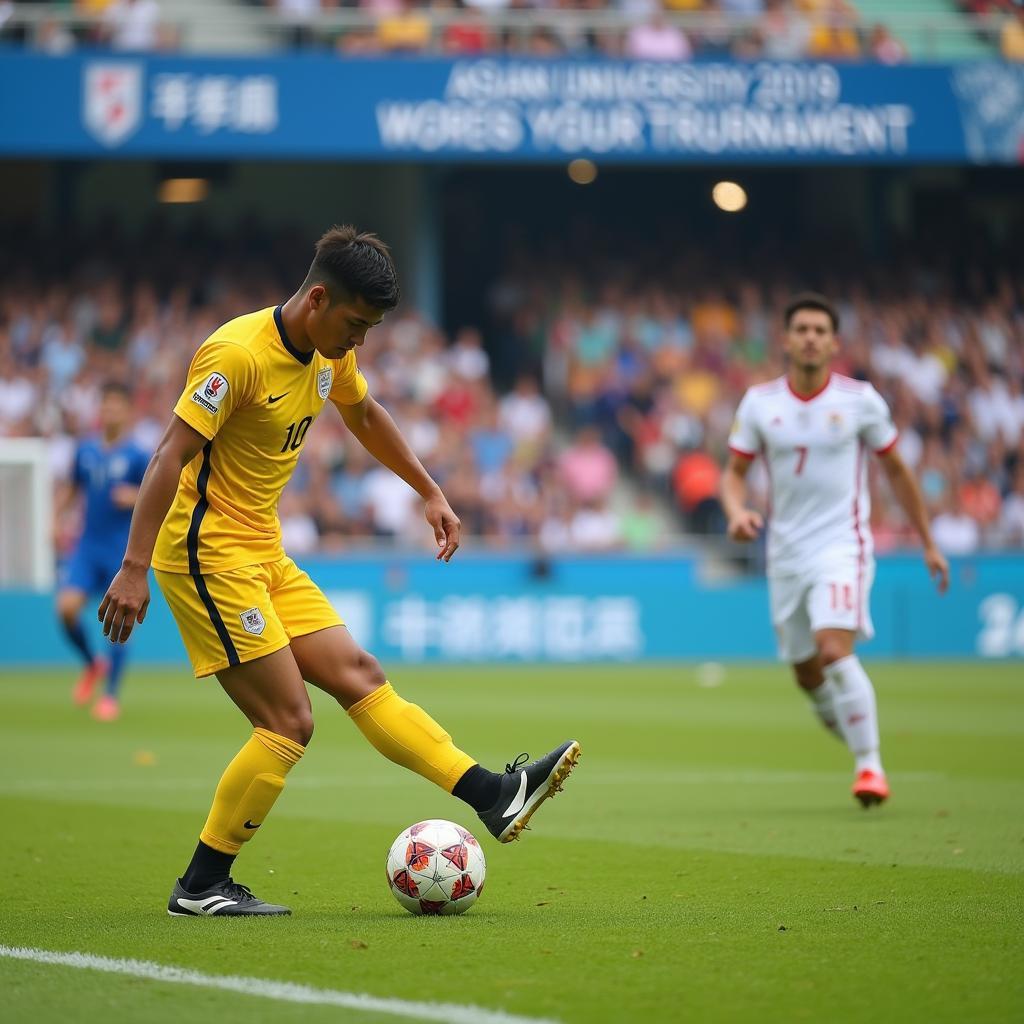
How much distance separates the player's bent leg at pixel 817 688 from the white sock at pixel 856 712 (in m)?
0.35

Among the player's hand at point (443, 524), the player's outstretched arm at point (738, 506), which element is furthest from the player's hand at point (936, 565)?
the player's hand at point (443, 524)

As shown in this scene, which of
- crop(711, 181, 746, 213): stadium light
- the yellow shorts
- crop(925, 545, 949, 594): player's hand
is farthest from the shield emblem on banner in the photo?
the yellow shorts

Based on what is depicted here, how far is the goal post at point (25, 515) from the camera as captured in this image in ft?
67.7

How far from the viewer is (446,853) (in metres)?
6.12

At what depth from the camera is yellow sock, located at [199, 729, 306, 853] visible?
6.06m

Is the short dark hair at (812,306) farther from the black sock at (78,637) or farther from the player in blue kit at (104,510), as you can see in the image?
the black sock at (78,637)

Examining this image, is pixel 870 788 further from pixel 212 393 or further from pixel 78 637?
pixel 78 637

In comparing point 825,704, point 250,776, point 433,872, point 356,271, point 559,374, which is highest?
point 559,374

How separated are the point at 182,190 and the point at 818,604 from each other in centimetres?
2134

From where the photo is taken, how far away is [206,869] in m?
6.13

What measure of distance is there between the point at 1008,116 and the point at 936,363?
3.84 m

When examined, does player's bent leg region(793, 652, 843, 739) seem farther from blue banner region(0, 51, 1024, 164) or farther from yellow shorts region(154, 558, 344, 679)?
blue banner region(0, 51, 1024, 164)

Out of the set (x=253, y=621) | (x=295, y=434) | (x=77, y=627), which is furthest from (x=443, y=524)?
(x=77, y=627)

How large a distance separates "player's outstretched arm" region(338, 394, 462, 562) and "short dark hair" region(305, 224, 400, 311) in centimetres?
78
